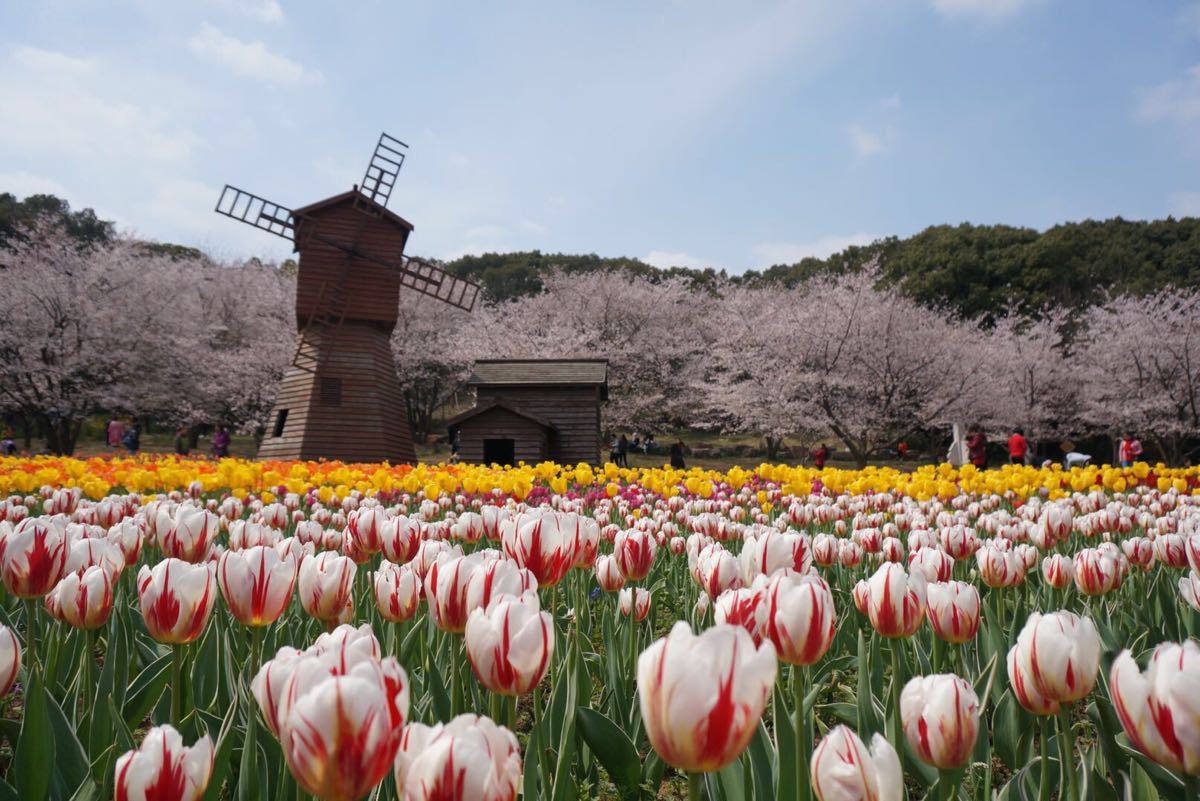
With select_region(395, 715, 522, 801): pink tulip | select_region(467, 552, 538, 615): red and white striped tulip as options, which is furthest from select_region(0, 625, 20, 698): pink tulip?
select_region(395, 715, 522, 801): pink tulip

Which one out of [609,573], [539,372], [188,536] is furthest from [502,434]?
[609,573]

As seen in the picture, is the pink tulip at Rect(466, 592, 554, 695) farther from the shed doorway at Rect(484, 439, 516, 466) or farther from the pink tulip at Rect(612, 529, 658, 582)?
the shed doorway at Rect(484, 439, 516, 466)

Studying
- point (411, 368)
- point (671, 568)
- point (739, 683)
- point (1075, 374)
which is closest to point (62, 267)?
point (411, 368)

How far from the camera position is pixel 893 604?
1.82m

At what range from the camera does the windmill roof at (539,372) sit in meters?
21.5

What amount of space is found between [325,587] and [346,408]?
19392 mm

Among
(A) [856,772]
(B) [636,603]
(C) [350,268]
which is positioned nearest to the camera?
(A) [856,772]

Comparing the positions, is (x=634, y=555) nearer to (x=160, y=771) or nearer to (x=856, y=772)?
(x=856, y=772)

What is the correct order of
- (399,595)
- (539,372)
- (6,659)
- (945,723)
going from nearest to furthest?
(945,723) < (6,659) < (399,595) < (539,372)

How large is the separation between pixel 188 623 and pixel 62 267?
1487 inches

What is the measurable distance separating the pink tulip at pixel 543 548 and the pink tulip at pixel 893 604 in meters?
0.82

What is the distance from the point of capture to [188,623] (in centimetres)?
181

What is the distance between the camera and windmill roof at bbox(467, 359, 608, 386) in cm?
2155

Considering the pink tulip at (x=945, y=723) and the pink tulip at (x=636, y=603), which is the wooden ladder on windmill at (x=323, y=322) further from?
the pink tulip at (x=945, y=723)
